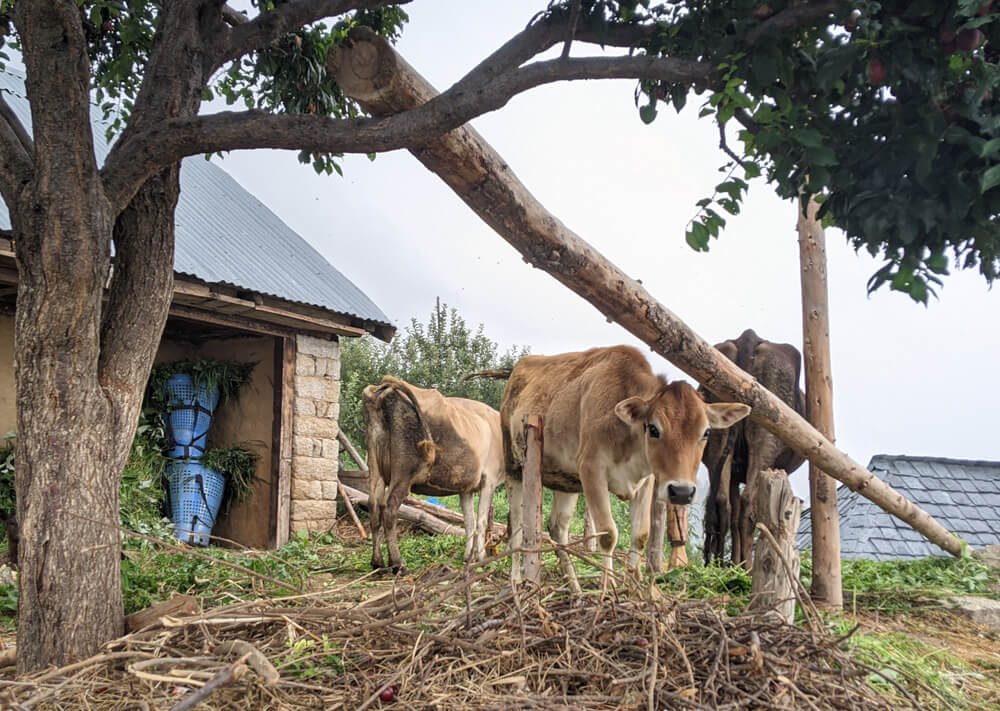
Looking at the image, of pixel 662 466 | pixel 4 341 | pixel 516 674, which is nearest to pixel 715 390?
pixel 662 466

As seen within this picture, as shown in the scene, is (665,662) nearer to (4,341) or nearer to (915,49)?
(915,49)

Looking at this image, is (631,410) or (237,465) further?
(237,465)

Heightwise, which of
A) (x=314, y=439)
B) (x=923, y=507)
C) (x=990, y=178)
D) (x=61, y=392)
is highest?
(x=990, y=178)

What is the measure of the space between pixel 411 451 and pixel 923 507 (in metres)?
7.66

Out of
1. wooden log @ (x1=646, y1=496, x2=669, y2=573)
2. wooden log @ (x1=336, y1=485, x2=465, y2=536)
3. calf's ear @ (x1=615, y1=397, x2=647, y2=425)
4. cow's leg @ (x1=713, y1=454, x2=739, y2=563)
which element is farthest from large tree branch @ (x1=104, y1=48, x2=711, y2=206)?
wooden log @ (x1=336, y1=485, x2=465, y2=536)

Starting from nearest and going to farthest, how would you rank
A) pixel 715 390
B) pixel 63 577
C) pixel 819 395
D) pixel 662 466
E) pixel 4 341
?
pixel 63 577 → pixel 662 466 → pixel 715 390 → pixel 819 395 → pixel 4 341

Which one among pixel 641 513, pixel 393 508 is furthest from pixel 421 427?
pixel 641 513

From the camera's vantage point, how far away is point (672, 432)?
485 centimetres

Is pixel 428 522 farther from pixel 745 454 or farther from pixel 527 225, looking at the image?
pixel 527 225

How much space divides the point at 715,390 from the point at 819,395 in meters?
1.84

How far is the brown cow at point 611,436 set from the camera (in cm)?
485

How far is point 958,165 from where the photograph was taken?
319cm

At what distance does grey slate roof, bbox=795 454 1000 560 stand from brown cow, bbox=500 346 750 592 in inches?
220

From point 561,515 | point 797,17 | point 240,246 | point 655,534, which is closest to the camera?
point 797,17
